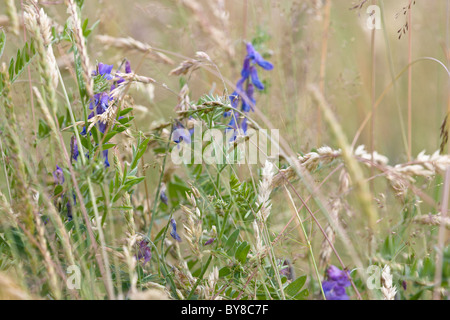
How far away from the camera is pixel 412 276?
4.38 feet

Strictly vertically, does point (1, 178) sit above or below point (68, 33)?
below

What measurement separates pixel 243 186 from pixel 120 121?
1.32 ft

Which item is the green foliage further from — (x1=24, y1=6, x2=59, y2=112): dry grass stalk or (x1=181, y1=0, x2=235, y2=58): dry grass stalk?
(x1=181, y1=0, x2=235, y2=58): dry grass stalk

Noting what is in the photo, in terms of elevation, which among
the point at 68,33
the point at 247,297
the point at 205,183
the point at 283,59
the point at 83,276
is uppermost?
the point at 283,59

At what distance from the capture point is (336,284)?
145cm

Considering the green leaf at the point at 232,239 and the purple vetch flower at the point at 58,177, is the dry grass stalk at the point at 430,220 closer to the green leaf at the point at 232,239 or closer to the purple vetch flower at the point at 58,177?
the green leaf at the point at 232,239

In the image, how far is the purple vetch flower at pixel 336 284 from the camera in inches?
56.6

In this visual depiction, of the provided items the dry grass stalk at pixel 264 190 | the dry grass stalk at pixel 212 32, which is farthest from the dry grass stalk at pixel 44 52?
the dry grass stalk at pixel 212 32

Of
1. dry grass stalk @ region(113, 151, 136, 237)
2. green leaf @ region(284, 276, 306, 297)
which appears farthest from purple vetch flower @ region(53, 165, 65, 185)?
green leaf @ region(284, 276, 306, 297)

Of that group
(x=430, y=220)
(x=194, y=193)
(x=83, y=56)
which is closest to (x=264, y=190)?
(x=194, y=193)

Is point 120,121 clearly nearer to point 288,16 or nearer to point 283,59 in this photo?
point 288,16

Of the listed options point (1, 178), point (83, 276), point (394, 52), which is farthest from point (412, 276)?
point (394, 52)

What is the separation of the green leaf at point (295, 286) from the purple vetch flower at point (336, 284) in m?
0.16

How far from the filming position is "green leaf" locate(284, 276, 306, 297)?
52.0 inches
